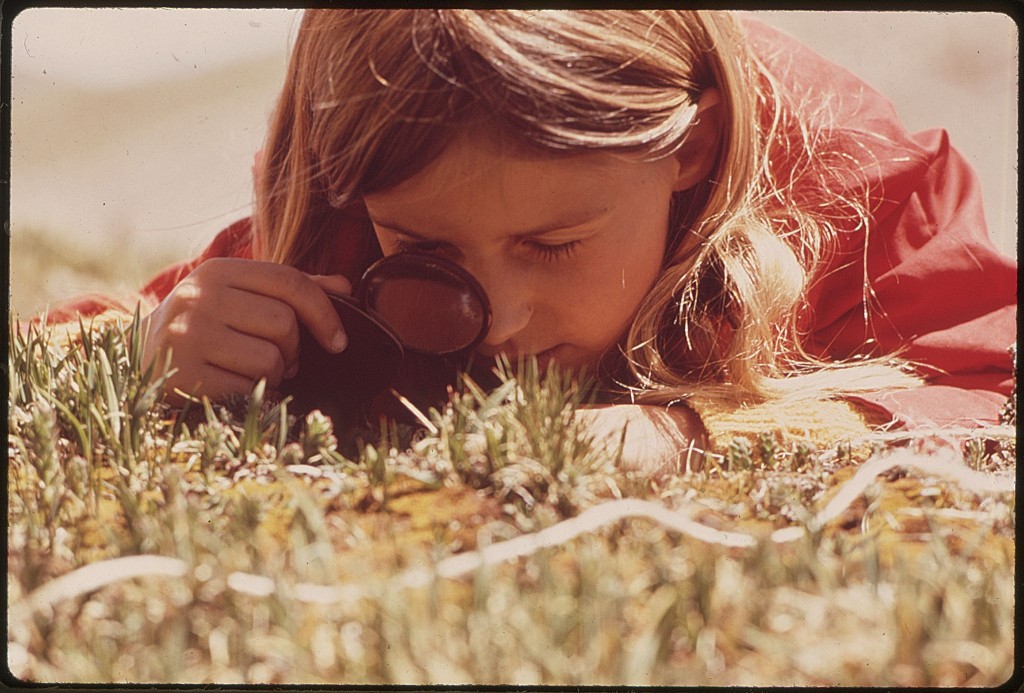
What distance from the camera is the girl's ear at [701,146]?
2627 millimetres

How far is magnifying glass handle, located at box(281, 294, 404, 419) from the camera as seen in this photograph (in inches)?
92.0

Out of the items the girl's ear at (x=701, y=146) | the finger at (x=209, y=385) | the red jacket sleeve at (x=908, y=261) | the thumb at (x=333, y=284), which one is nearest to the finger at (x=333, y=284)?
the thumb at (x=333, y=284)

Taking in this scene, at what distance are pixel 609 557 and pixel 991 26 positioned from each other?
136 centimetres

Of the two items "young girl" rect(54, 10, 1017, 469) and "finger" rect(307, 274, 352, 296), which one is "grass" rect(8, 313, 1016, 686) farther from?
"finger" rect(307, 274, 352, 296)

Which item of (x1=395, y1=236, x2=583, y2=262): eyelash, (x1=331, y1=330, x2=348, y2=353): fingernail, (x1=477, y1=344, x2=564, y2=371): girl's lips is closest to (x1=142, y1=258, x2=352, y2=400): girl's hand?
(x1=331, y1=330, x2=348, y2=353): fingernail

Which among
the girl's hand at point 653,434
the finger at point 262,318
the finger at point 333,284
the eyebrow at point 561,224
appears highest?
the eyebrow at point 561,224

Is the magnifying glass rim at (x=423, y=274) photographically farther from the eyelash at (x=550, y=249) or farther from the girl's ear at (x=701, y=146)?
the girl's ear at (x=701, y=146)

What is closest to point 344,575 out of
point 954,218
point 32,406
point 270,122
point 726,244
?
point 32,406

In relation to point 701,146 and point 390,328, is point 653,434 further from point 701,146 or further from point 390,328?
point 701,146

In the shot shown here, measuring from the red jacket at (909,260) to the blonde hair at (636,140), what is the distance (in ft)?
0.25

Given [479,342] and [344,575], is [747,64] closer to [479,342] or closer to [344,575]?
[479,342]

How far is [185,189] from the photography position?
9.66 ft

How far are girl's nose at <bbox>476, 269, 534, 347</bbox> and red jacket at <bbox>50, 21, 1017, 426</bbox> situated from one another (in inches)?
22.5

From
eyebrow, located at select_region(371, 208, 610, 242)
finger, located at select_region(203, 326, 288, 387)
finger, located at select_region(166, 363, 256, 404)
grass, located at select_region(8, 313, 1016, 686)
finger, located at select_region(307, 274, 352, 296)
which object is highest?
eyebrow, located at select_region(371, 208, 610, 242)
